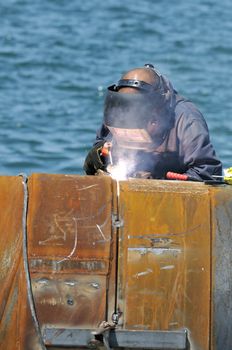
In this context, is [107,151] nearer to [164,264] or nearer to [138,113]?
[138,113]

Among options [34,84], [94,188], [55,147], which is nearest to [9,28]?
[34,84]

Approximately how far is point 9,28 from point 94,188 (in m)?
17.1

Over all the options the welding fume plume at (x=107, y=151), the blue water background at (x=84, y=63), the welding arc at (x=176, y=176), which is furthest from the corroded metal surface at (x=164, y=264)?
the blue water background at (x=84, y=63)

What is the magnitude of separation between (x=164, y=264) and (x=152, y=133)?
1355mm

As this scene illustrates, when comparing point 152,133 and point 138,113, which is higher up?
point 138,113

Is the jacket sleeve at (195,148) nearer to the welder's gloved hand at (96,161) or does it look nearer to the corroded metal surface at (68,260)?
the welder's gloved hand at (96,161)

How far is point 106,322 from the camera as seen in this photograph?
5.28 metres

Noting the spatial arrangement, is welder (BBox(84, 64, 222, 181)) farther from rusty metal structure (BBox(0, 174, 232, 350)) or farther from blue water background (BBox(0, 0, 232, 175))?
blue water background (BBox(0, 0, 232, 175))

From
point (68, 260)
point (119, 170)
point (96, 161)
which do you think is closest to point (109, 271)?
point (68, 260)

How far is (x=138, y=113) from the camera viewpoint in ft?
21.1

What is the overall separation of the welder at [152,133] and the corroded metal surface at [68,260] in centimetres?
114

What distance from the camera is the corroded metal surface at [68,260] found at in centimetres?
527

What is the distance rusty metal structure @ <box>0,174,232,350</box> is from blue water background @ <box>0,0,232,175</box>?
7.33 metres

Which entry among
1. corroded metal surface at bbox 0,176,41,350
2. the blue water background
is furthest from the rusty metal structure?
the blue water background
